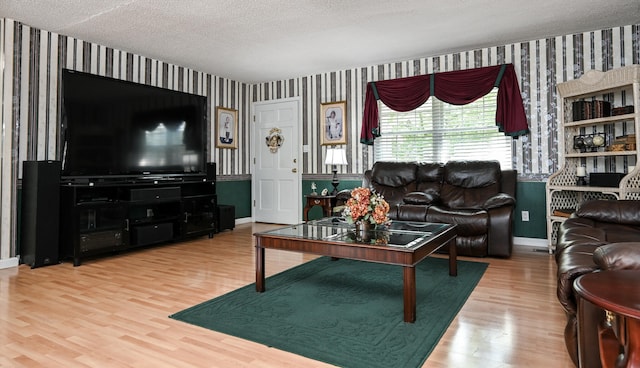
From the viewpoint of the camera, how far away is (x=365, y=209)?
2.94 meters

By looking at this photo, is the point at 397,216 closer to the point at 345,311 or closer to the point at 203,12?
the point at 345,311

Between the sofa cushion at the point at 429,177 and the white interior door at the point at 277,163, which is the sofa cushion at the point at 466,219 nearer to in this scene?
the sofa cushion at the point at 429,177

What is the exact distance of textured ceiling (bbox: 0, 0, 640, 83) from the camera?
3.69m

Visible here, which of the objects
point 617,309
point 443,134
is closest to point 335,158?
point 443,134

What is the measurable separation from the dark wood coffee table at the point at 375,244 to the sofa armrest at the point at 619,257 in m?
0.96

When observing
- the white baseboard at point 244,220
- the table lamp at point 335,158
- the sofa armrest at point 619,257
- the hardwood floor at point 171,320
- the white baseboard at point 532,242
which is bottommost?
the hardwood floor at point 171,320

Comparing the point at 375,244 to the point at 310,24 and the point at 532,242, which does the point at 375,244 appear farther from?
the point at 532,242

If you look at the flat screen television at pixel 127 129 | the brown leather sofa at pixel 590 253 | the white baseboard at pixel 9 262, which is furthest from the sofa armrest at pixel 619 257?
the white baseboard at pixel 9 262

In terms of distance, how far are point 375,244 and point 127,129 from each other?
3.50m

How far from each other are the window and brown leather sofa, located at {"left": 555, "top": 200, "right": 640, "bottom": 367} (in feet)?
7.11

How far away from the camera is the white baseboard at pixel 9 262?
3.82 m

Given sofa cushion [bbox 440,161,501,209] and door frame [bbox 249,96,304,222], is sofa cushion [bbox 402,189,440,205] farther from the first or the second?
door frame [bbox 249,96,304,222]

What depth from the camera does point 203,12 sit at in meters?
3.83

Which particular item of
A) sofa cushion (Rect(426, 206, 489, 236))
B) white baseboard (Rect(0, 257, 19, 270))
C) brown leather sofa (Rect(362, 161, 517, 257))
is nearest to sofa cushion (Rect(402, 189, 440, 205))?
brown leather sofa (Rect(362, 161, 517, 257))
